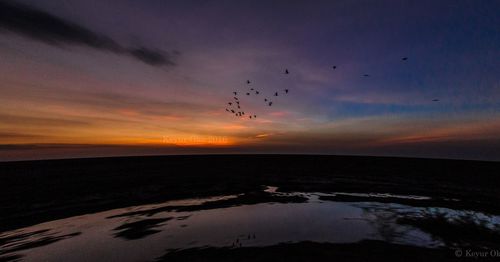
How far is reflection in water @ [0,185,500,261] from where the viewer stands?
42.4ft

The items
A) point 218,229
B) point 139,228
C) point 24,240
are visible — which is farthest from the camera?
point 139,228

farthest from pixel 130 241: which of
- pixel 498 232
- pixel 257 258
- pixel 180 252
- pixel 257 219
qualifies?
pixel 498 232

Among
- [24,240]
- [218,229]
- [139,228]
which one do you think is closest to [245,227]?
[218,229]

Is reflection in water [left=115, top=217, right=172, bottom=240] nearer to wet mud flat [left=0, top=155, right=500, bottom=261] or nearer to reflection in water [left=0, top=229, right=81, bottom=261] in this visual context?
wet mud flat [left=0, top=155, right=500, bottom=261]

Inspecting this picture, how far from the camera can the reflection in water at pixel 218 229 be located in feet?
42.4

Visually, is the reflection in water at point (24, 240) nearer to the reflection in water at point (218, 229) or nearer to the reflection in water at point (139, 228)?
the reflection in water at point (218, 229)

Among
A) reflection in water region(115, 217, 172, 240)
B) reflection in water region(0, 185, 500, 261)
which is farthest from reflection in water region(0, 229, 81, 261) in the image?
reflection in water region(115, 217, 172, 240)

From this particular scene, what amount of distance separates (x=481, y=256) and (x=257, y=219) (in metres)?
11.4

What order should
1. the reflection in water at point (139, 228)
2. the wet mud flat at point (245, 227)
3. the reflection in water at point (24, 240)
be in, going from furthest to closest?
the reflection in water at point (139, 228), the reflection in water at point (24, 240), the wet mud flat at point (245, 227)

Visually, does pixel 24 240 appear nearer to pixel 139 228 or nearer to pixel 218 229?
pixel 139 228

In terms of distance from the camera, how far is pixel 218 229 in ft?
52.4

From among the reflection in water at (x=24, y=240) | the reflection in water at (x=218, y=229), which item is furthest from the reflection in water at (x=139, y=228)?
the reflection in water at (x=24, y=240)

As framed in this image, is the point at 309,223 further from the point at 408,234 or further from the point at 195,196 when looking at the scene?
the point at 195,196

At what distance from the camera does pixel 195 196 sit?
1080 inches
